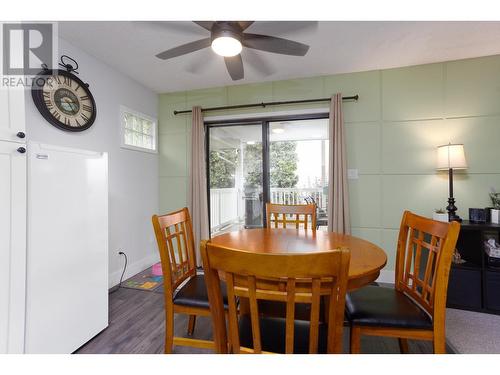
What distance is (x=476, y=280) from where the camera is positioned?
7.25 ft

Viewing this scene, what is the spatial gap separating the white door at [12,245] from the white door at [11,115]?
50mm

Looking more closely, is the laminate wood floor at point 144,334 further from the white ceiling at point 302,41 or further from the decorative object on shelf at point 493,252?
the white ceiling at point 302,41

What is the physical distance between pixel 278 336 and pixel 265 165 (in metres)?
2.56

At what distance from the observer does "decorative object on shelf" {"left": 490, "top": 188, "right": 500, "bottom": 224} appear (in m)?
2.32

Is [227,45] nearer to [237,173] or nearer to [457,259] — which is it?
[237,173]

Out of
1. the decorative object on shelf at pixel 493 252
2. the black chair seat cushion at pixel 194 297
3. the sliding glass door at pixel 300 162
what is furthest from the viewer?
the sliding glass door at pixel 300 162

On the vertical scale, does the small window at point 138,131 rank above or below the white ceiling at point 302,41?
below

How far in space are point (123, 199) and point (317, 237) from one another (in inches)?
96.3

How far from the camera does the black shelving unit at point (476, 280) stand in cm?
216

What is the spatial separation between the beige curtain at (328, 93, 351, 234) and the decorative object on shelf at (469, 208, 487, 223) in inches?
47.5

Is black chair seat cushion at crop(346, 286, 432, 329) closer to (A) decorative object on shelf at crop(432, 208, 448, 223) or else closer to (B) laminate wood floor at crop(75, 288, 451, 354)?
(B) laminate wood floor at crop(75, 288, 451, 354)

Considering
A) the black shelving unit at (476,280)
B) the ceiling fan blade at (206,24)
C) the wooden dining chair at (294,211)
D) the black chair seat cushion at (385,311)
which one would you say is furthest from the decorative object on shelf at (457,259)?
the ceiling fan blade at (206,24)

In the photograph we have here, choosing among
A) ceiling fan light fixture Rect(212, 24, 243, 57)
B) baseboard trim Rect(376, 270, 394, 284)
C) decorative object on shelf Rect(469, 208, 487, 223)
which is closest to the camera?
ceiling fan light fixture Rect(212, 24, 243, 57)
